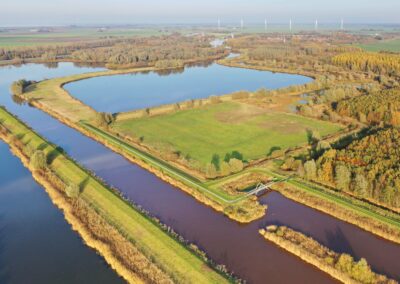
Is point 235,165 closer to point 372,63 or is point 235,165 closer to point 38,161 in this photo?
point 38,161

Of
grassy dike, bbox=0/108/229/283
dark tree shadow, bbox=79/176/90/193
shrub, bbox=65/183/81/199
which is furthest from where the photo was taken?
dark tree shadow, bbox=79/176/90/193

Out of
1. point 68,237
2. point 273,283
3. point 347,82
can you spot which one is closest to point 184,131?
point 68,237

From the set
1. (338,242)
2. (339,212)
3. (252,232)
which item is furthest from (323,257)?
(339,212)

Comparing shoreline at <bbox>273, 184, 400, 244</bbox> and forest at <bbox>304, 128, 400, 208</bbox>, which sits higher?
forest at <bbox>304, 128, 400, 208</bbox>

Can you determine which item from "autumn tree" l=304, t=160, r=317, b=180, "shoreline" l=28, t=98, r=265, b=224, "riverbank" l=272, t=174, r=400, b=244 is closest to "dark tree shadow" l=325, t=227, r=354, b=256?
"riverbank" l=272, t=174, r=400, b=244

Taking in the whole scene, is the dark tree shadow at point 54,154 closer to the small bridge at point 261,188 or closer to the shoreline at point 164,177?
the shoreline at point 164,177

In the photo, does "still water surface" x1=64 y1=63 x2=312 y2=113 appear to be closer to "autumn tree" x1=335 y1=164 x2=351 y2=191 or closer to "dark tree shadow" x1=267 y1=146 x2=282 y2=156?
"dark tree shadow" x1=267 y1=146 x2=282 y2=156

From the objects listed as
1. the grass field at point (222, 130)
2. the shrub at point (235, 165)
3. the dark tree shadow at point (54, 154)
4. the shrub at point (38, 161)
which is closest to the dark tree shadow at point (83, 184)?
the shrub at point (38, 161)
